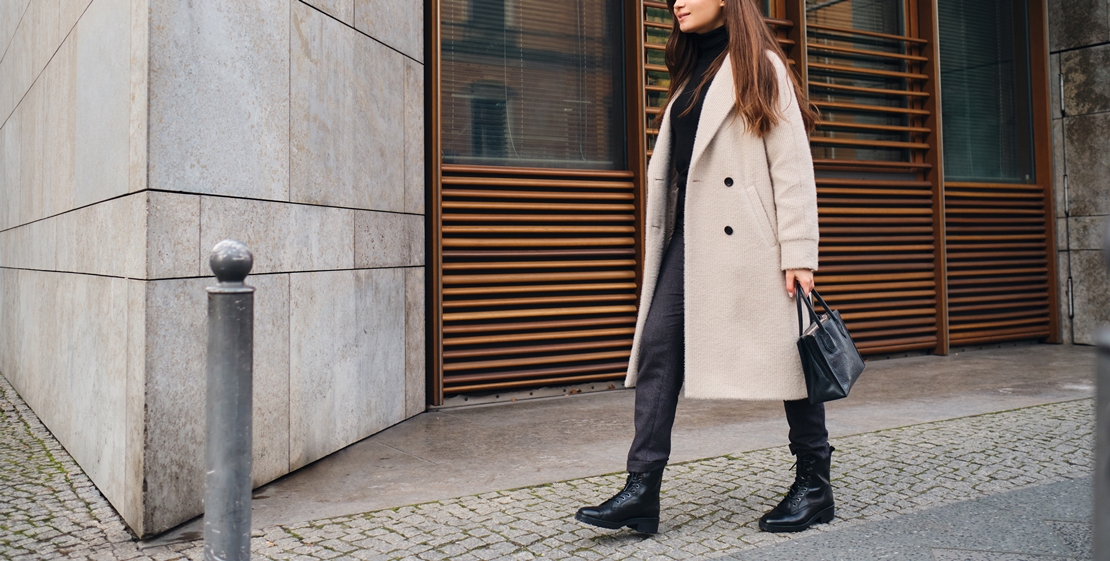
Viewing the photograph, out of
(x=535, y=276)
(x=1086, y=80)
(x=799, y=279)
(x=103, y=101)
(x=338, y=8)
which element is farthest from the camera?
(x=1086, y=80)

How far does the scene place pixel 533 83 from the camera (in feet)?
21.3

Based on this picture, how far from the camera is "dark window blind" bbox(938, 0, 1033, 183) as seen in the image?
8.85 m

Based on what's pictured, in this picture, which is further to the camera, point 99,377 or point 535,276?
point 535,276

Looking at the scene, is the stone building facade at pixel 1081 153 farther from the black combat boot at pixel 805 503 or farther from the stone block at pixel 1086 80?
the black combat boot at pixel 805 503

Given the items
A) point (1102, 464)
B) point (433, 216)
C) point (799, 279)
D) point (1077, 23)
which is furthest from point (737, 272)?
point (1077, 23)

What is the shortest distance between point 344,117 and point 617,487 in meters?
2.26

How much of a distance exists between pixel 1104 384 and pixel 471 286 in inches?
197

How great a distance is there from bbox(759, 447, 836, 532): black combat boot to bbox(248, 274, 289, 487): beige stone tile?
6.90 ft

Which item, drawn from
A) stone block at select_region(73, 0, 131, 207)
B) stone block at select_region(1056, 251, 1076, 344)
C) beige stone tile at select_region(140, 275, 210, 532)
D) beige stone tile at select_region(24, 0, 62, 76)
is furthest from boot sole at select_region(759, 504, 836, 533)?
stone block at select_region(1056, 251, 1076, 344)

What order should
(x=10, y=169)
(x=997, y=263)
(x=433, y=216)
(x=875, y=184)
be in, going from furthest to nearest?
(x=997, y=263), (x=875, y=184), (x=10, y=169), (x=433, y=216)

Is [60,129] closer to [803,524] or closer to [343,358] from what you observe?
[343,358]

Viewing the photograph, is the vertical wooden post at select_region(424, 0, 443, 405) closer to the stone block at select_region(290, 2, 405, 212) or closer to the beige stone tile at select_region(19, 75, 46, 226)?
the stone block at select_region(290, 2, 405, 212)

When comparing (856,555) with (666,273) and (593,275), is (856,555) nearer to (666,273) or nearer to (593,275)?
(666,273)

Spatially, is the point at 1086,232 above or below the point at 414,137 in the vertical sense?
below
